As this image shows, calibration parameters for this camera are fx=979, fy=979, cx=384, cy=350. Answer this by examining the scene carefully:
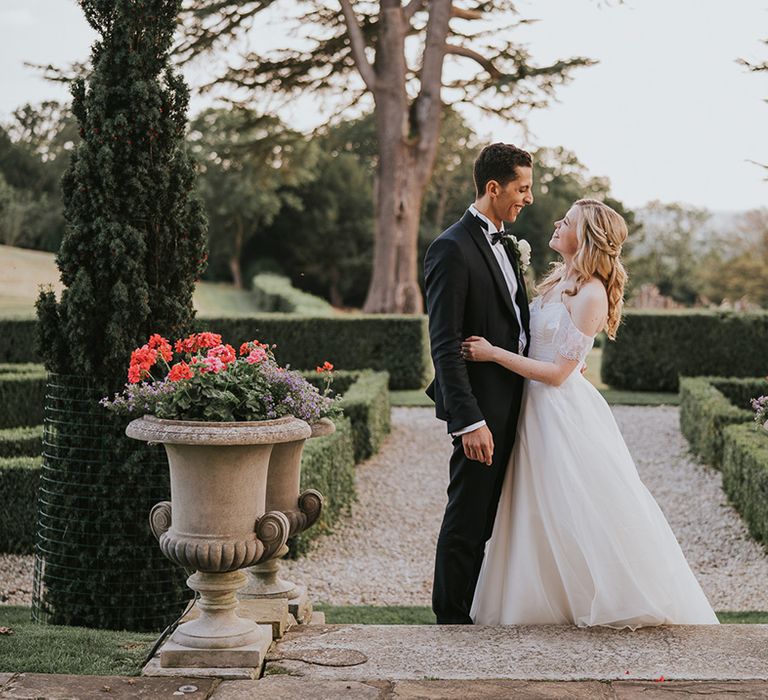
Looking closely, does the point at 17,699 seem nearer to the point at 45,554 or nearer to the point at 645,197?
the point at 45,554

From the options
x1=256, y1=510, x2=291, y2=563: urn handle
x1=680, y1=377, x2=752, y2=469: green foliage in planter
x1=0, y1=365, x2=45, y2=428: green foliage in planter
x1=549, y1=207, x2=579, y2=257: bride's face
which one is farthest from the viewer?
x1=0, y1=365, x2=45, y2=428: green foliage in planter

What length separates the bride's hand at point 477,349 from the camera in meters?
3.64

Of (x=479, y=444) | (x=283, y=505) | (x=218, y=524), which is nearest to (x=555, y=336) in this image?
(x=479, y=444)

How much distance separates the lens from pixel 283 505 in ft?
12.8

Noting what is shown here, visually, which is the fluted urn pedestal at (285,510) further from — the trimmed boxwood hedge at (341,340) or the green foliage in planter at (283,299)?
the green foliage in planter at (283,299)

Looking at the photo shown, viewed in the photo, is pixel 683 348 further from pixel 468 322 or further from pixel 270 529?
pixel 270 529

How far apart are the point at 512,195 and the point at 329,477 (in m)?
4.04

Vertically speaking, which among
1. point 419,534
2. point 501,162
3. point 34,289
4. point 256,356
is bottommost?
point 419,534

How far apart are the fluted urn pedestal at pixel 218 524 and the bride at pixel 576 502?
97 centimetres

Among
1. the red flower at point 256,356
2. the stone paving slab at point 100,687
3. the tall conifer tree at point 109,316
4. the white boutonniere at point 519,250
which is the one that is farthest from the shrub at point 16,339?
the stone paving slab at point 100,687

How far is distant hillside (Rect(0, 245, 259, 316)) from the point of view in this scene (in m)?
26.5

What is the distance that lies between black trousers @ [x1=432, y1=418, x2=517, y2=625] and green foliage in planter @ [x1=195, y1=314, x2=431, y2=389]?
11345 millimetres

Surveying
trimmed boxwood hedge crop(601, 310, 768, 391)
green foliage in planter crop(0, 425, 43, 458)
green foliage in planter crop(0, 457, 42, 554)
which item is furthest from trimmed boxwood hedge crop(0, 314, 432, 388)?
green foliage in planter crop(0, 457, 42, 554)

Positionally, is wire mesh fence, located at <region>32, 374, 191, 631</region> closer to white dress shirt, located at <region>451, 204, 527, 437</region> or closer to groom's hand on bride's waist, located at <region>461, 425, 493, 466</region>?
groom's hand on bride's waist, located at <region>461, 425, 493, 466</region>
